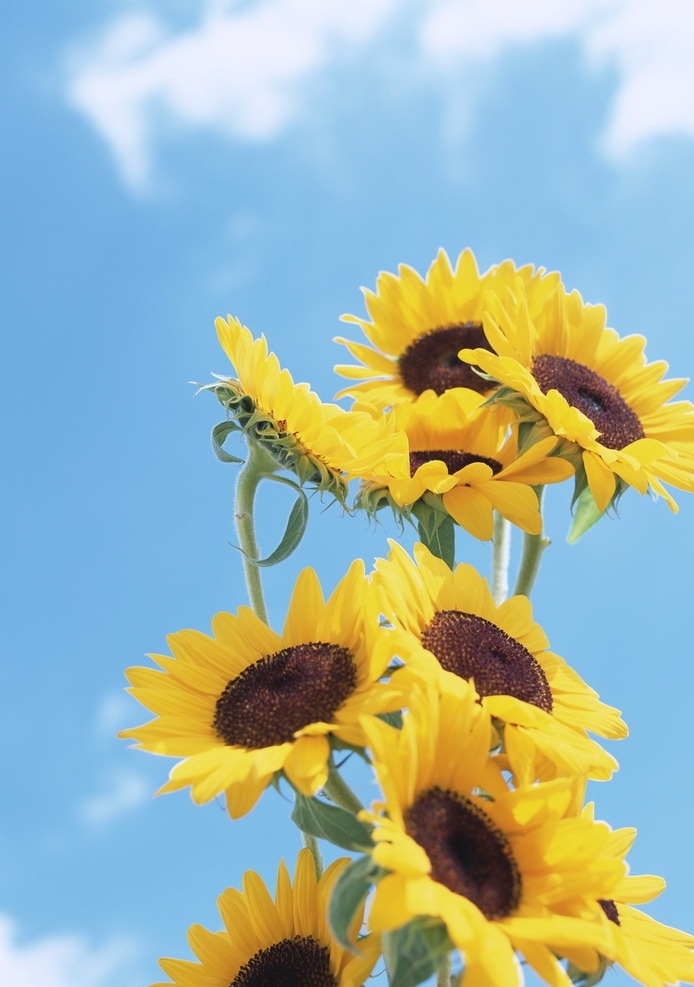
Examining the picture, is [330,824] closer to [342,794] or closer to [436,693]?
[342,794]

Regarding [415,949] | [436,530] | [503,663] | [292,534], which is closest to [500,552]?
[436,530]

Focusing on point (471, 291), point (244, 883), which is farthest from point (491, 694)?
point (471, 291)

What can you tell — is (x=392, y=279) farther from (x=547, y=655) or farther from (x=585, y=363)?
(x=547, y=655)

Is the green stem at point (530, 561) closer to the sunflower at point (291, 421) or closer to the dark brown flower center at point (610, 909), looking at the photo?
the sunflower at point (291, 421)

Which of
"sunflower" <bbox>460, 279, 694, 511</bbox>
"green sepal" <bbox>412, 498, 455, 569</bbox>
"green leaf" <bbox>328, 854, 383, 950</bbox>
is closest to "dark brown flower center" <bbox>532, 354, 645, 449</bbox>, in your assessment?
"sunflower" <bbox>460, 279, 694, 511</bbox>

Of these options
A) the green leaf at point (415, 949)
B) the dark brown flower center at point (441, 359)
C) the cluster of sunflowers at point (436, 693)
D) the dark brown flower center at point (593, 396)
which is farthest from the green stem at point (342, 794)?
the dark brown flower center at point (441, 359)

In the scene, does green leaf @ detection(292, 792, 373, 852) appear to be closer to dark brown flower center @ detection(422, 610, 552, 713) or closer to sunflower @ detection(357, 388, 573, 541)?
dark brown flower center @ detection(422, 610, 552, 713)
